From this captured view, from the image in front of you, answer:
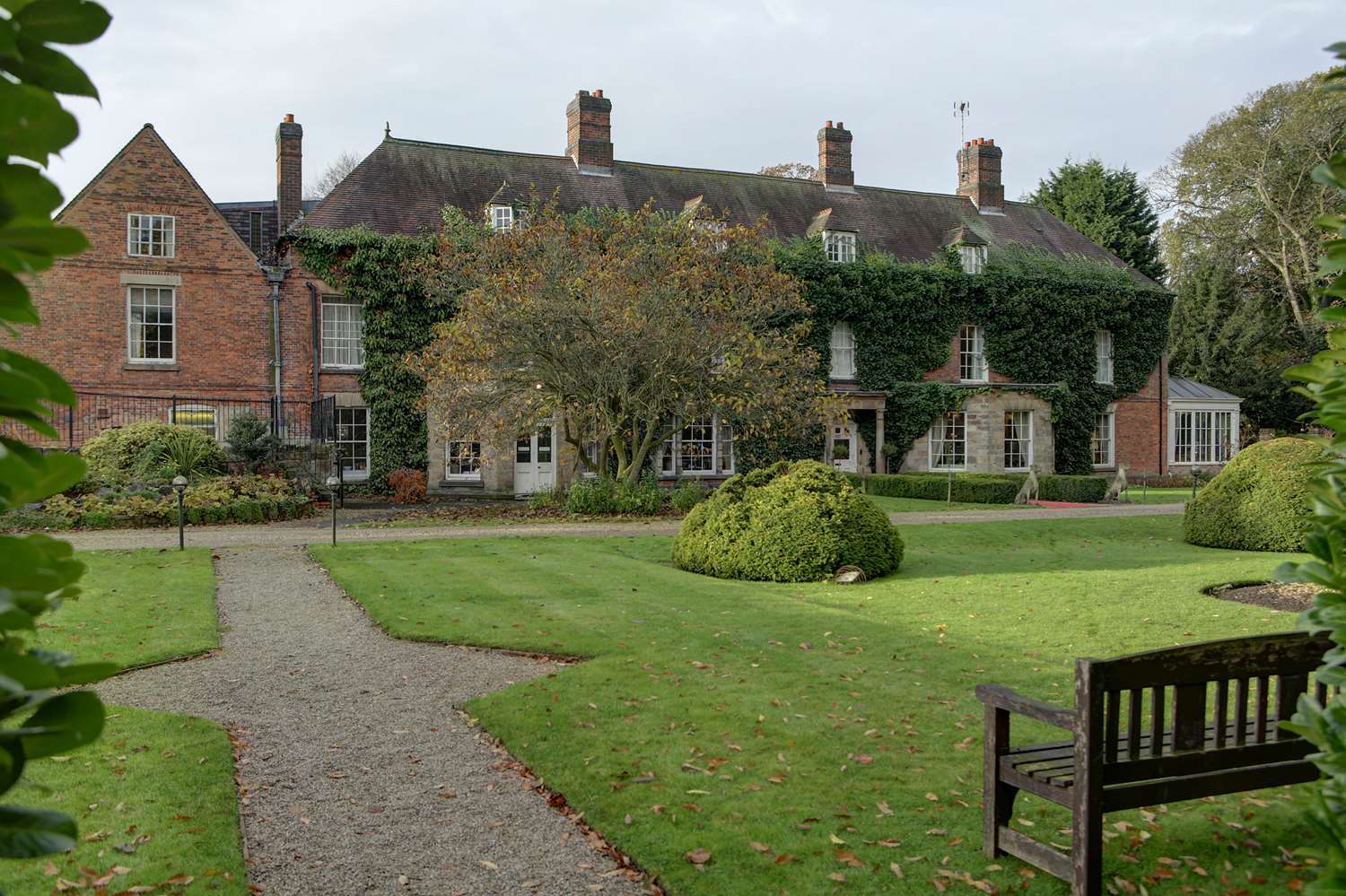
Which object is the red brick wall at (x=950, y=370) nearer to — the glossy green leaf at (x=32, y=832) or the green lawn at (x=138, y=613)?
the green lawn at (x=138, y=613)

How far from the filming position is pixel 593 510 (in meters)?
19.8

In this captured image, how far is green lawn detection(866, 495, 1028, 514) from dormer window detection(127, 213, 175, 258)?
1765 centimetres

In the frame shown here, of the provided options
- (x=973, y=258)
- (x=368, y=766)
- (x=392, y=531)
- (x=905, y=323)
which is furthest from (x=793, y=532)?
(x=973, y=258)

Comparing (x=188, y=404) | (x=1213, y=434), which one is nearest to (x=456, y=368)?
(x=188, y=404)

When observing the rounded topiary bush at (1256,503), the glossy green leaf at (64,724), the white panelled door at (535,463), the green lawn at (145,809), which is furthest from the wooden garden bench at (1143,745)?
the white panelled door at (535,463)

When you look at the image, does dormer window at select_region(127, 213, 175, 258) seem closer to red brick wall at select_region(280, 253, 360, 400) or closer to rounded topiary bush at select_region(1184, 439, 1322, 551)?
red brick wall at select_region(280, 253, 360, 400)

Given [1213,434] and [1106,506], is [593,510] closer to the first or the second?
[1106,506]

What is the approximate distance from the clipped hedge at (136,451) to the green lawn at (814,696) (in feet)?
23.7

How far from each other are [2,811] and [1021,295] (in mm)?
33538

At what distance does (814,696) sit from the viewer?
6961 millimetres

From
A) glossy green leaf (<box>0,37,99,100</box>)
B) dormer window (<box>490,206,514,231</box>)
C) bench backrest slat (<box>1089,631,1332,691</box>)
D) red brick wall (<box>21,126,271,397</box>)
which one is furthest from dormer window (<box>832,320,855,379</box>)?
glossy green leaf (<box>0,37,99,100</box>)

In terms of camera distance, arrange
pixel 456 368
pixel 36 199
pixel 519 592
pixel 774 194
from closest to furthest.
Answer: pixel 36 199, pixel 519 592, pixel 456 368, pixel 774 194

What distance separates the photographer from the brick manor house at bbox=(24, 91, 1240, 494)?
23844 millimetres

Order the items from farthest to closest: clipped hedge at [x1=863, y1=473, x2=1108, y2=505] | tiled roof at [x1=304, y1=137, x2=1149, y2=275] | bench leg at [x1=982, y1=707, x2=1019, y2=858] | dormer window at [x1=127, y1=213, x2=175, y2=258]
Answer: tiled roof at [x1=304, y1=137, x2=1149, y2=275]
dormer window at [x1=127, y1=213, x2=175, y2=258]
clipped hedge at [x1=863, y1=473, x2=1108, y2=505]
bench leg at [x1=982, y1=707, x2=1019, y2=858]
